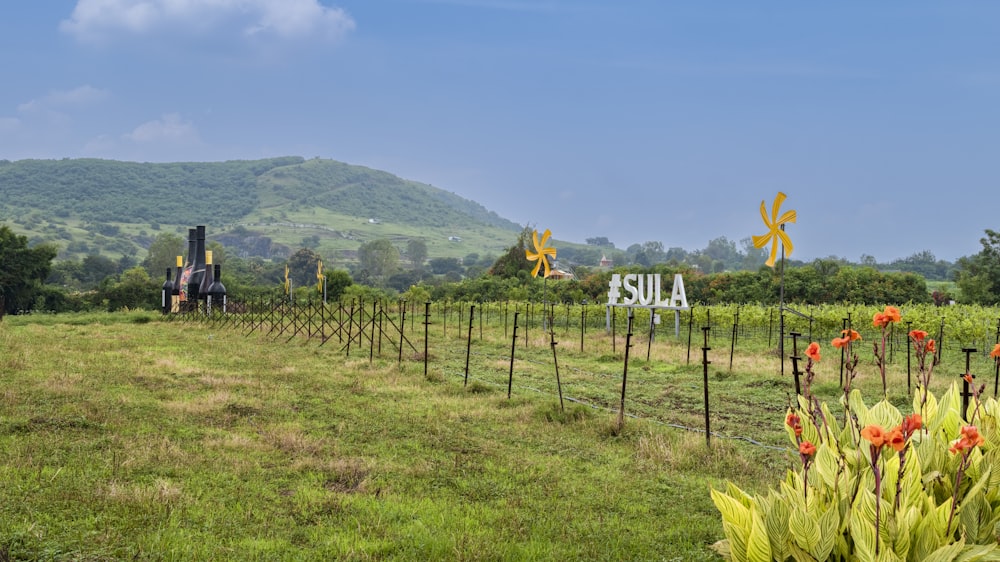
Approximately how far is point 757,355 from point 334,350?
38.1 feet

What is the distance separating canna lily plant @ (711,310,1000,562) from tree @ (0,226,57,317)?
44816mm

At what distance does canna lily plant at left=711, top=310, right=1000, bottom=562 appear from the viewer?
3.15m

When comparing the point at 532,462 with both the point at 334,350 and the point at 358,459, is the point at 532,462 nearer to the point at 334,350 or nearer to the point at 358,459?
the point at 358,459

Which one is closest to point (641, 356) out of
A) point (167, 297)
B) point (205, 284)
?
point (205, 284)

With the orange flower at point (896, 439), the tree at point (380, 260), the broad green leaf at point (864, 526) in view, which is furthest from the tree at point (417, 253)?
the orange flower at point (896, 439)

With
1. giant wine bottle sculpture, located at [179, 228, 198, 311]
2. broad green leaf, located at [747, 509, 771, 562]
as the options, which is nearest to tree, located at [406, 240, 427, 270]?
giant wine bottle sculpture, located at [179, 228, 198, 311]

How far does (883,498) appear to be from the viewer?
3.36 meters

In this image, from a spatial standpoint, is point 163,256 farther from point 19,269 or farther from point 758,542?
point 758,542

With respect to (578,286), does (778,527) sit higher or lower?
lower

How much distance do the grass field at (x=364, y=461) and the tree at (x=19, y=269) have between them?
30.0 metres

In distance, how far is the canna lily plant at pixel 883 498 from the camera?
3.15m

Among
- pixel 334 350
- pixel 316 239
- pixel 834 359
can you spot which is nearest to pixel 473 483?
pixel 334 350

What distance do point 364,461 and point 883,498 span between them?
5.35 metres

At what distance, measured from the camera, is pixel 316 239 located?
164500mm
